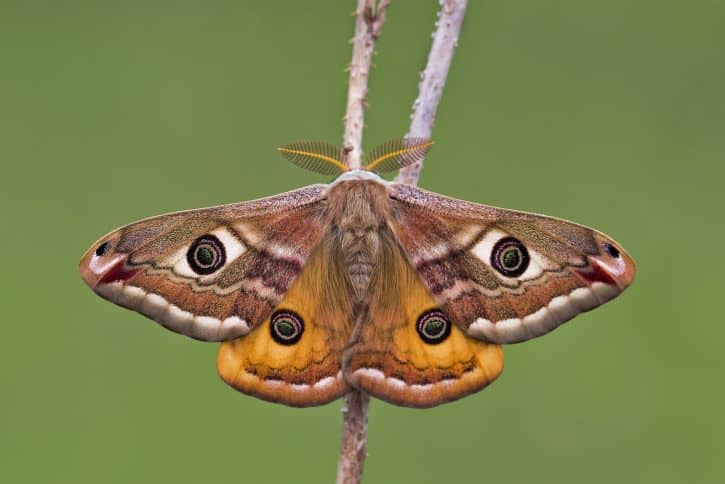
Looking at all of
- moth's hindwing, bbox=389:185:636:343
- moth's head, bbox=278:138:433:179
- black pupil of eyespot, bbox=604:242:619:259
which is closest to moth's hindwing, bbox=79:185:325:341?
moth's head, bbox=278:138:433:179

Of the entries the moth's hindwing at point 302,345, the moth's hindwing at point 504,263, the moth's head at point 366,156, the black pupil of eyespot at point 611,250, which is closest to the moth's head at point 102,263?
the moth's hindwing at point 302,345


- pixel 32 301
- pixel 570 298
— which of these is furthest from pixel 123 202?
pixel 570 298

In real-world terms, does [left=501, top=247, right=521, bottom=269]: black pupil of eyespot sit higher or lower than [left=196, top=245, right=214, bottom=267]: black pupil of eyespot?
higher

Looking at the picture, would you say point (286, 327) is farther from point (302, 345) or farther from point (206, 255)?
point (206, 255)

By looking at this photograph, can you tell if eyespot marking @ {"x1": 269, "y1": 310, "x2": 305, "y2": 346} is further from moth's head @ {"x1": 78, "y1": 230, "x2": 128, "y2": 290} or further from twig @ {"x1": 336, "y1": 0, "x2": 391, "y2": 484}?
moth's head @ {"x1": 78, "y1": 230, "x2": 128, "y2": 290}

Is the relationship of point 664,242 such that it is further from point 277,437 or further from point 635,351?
point 277,437

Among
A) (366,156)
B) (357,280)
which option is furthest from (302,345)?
(366,156)
